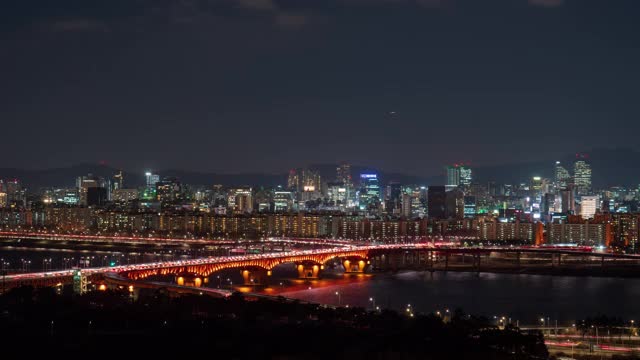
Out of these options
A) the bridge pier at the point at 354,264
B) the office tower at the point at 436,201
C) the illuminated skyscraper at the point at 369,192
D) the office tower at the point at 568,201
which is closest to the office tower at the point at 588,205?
the office tower at the point at 568,201

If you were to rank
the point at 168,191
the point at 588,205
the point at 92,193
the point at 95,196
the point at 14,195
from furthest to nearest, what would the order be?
1. the point at 14,195
2. the point at 168,191
3. the point at 92,193
4. the point at 95,196
5. the point at 588,205

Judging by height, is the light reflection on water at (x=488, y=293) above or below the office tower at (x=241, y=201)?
below

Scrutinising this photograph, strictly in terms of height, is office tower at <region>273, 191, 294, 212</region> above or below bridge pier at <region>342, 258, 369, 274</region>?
above

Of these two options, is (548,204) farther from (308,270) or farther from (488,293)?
(488,293)

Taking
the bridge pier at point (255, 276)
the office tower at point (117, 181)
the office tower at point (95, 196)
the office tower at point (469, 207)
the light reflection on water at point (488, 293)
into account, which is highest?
the office tower at point (117, 181)

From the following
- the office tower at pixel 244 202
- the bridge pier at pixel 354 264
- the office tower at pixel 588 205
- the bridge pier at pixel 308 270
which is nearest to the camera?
the bridge pier at pixel 308 270

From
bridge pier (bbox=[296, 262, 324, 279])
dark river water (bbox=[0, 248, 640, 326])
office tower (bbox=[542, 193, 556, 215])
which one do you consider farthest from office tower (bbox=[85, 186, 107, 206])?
bridge pier (bbox=[296, 262, 324, 279])

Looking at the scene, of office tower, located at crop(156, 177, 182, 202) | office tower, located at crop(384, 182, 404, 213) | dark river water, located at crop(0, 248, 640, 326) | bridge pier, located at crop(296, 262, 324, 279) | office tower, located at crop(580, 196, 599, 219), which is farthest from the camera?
office tower, located at crop(156, 177, 182, 202)

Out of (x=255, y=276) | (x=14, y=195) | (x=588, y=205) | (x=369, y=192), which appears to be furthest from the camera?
(x=14, y=195)

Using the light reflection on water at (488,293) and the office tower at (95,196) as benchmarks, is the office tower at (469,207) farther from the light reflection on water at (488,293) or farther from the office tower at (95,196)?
the light reflection on water at (488,293)

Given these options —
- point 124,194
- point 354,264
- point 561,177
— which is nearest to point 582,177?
point 561,177

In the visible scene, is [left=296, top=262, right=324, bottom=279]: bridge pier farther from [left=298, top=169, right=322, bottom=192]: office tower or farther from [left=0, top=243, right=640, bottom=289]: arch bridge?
[left=298, top=169, right=322, bottom=192]: office tower
